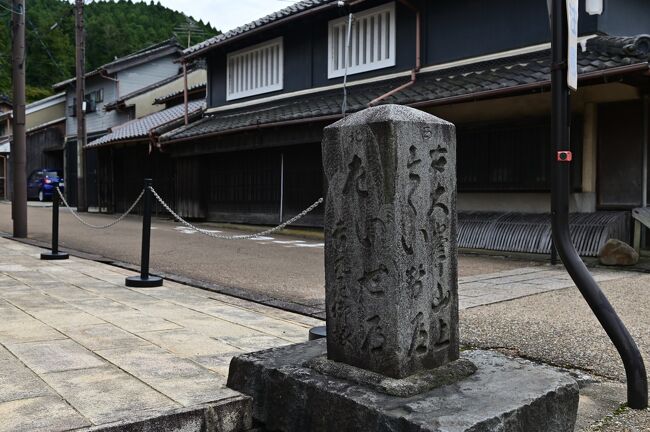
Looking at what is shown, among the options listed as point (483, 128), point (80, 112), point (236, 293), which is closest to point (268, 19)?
point (483, 128)

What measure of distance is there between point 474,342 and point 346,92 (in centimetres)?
1042

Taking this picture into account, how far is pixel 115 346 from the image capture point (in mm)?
4113

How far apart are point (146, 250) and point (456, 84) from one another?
6.54m

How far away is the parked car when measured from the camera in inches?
1286

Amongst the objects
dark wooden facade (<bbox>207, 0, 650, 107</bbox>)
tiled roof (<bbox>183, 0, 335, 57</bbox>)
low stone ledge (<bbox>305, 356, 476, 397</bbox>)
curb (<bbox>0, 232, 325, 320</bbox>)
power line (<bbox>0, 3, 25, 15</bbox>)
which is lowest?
curb (<bbox>0, 232, 325, 320</bbox>)

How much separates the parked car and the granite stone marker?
107ft

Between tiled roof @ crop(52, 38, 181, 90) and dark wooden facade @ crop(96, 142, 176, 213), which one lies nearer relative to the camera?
dark wooden facade @ crop(96, 142, 176, 213)

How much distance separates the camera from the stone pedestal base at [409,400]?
236 cm

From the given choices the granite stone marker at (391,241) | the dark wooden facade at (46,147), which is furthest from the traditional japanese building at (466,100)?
the dark wooden facade at (46,147)

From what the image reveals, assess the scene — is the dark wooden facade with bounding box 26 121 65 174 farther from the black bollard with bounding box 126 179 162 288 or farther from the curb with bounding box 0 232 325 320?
the black bollard with bounding box 126 179 162 288

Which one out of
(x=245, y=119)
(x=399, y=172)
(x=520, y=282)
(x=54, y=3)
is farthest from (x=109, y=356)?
(x=54, y=3)

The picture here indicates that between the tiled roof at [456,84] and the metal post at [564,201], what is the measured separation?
498 cm

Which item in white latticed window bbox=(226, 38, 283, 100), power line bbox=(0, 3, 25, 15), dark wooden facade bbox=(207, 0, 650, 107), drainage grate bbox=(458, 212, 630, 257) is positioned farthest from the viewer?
white latticed window bbox=(226, 38, 283, 100)

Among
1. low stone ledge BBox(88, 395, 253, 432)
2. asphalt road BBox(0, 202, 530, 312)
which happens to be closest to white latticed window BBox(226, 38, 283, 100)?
asphalt road BBox(0, 202, 530, 312)
